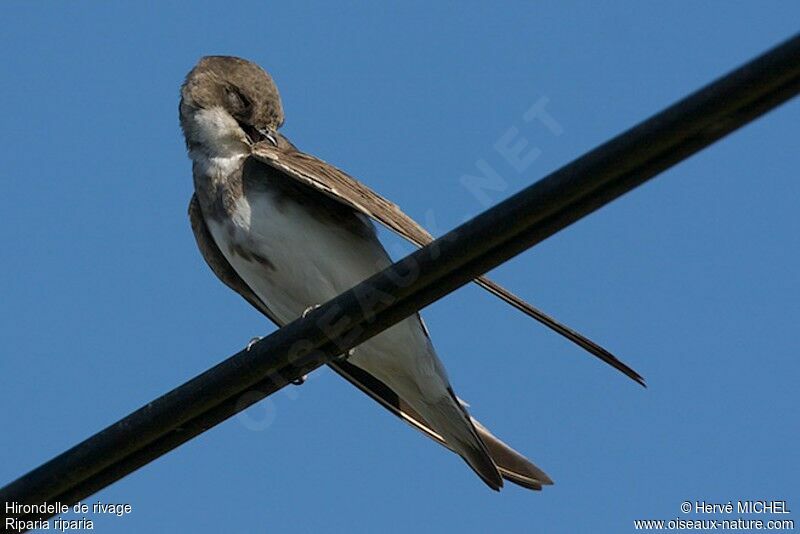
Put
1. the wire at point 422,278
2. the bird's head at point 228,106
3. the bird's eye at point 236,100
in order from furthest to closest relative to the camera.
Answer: the bird's eye at point 236,100 → the bird's head at point 228,106 → the wire at point 422,278

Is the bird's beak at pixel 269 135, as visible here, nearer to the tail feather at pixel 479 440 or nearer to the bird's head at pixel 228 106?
the bird's head at pixel 228 106

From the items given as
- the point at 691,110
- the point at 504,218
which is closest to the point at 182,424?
the point at 504,218

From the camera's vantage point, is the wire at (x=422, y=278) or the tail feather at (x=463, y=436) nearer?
the wire at (x=422, y=278)

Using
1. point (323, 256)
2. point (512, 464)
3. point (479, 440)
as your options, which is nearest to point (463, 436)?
point (479, 440)

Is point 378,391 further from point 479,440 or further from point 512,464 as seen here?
point 512,464

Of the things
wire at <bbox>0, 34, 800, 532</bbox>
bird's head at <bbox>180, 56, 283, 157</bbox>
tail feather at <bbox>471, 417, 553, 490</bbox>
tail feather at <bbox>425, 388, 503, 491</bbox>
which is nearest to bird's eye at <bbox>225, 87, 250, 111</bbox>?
bird's head at <bbox>180, 56, 283, 157</bbox>

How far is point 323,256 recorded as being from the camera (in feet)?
21.4

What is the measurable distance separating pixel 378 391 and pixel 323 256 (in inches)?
32.2

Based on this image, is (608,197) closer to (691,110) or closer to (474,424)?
(691,110)

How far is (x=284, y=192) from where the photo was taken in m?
6.62

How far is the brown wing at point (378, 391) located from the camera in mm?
6301

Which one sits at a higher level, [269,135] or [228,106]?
[228,106]

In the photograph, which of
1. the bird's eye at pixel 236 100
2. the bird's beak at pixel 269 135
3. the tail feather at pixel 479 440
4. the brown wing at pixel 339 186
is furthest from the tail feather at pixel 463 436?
the bird's eye at pixel 236 100

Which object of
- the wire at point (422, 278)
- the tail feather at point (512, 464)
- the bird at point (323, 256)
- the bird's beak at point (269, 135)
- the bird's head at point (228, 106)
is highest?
the bird's head at point (228, 106)
